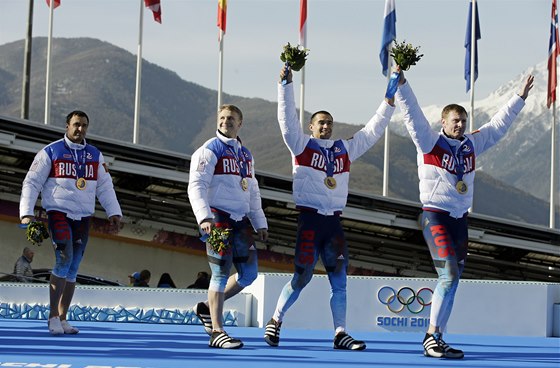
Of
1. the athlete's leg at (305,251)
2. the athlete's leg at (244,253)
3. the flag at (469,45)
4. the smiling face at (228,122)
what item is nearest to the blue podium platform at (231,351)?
the athlete's leg at (305,251)

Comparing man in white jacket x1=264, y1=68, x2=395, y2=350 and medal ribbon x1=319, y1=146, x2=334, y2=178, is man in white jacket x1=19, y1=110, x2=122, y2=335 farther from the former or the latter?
medal ribbon x1=319, y1=146, x2=334, y2=178

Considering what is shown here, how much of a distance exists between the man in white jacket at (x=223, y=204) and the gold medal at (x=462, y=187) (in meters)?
1.88

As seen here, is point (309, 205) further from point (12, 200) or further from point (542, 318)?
point (12, 200)

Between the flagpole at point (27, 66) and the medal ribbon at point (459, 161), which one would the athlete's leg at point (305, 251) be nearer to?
the medal ribbon at point (459, 161)

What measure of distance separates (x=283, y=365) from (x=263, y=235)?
239 centimetres

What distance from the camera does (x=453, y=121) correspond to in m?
9.57

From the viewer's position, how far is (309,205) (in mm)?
10055

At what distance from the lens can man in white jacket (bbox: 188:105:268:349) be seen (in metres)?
9.55

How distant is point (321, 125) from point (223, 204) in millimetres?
1216

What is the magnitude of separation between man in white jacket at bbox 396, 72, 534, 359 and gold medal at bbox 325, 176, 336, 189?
884 millimetres

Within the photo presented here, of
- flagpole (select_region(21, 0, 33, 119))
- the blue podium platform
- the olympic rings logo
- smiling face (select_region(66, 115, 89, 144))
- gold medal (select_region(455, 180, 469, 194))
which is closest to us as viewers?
the blue podium platform

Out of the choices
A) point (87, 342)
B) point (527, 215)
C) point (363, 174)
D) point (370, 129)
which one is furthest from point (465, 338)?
point (527, 215)

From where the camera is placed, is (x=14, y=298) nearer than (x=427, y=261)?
Yes

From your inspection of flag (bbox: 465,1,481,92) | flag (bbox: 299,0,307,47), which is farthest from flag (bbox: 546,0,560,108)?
flag (bbox: 299,0,307,47)
